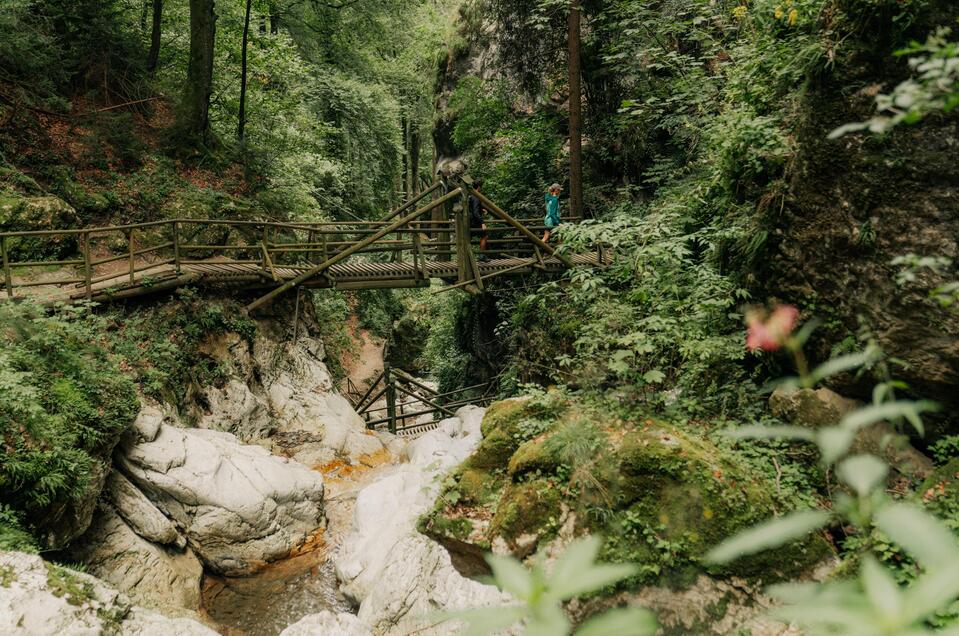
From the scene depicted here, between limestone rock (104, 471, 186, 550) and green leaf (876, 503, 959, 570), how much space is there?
8069mm

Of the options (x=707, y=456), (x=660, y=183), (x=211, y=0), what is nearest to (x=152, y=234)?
(x=211, y=0)

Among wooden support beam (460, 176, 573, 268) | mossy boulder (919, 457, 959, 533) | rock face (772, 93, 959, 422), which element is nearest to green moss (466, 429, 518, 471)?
rock face (772, 93, 959, 422)

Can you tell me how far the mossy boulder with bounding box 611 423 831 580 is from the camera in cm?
399

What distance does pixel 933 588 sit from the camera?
2.07 feet

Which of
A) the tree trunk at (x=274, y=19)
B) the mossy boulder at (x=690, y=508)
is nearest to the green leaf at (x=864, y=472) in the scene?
the mossy boulder at (x=690, y=508)

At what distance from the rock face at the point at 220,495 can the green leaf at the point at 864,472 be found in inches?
322

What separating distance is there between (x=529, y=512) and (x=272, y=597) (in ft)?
14.9

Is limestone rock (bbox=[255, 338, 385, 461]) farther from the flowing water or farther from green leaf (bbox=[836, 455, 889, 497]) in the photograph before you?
green leaf (bbox=[836, 455, 889, 497])

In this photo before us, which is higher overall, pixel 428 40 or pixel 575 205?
pixel 428 40

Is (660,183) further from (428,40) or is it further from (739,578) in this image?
(428,40)

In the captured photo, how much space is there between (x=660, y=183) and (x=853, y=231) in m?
8.03

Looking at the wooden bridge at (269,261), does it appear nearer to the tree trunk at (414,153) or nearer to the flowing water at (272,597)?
the flowing water at (272,597)

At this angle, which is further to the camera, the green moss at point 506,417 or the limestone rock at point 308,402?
the limestone rock at point 308,402

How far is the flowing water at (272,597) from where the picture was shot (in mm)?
6617
